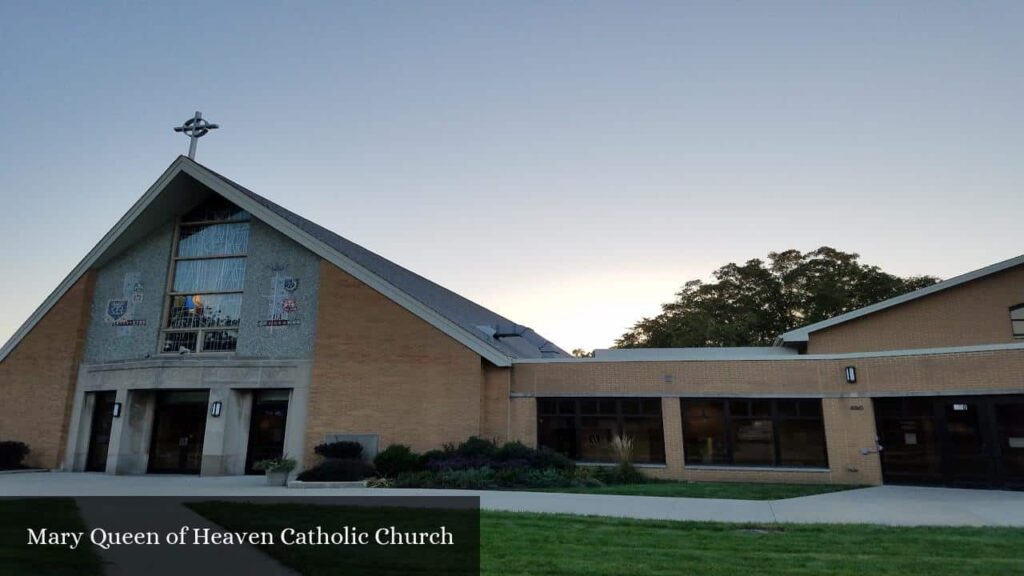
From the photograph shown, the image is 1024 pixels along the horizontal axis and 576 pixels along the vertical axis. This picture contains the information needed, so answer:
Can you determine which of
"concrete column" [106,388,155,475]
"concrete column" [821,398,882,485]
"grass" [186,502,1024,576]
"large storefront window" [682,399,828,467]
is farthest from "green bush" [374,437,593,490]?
"concrete column" [106,388,155,475]

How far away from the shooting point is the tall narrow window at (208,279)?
22.7 meters

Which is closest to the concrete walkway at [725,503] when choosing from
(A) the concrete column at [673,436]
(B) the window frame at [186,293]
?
(A) the concrete column at [673,436]

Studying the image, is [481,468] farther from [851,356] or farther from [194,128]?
[194,128]

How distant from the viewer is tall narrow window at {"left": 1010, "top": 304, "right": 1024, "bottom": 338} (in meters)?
20.0

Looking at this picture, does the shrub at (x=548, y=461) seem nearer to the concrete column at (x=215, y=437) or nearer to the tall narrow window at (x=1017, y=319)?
the concrete column at (x=215, y=437)

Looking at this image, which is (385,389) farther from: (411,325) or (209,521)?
(209,521)

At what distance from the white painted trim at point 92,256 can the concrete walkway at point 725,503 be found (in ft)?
29.8

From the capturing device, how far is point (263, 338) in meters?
21.9

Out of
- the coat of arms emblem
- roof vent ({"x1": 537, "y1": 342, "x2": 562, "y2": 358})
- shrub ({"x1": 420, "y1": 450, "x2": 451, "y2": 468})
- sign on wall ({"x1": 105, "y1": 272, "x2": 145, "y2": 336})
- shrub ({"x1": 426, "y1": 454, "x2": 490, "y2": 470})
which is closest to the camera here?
shrub ({"x1": 426, "y1": 454, "x2": 490, "y2": 470})

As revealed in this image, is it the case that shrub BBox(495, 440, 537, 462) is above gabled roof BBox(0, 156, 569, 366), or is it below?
below

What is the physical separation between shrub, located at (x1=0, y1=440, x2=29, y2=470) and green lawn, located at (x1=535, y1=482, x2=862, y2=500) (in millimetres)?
19451

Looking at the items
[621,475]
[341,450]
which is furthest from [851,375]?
[341,450]

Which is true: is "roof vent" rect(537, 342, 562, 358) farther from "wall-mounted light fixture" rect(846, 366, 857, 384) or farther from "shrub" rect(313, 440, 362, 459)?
"wall-mounted light fixture" rect(846, 366, 857, 384)

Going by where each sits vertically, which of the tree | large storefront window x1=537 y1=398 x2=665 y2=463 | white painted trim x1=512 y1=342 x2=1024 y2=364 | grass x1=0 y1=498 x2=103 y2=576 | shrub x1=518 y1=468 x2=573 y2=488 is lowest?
grass x1=0 y1=498 x2=103 y2=576
